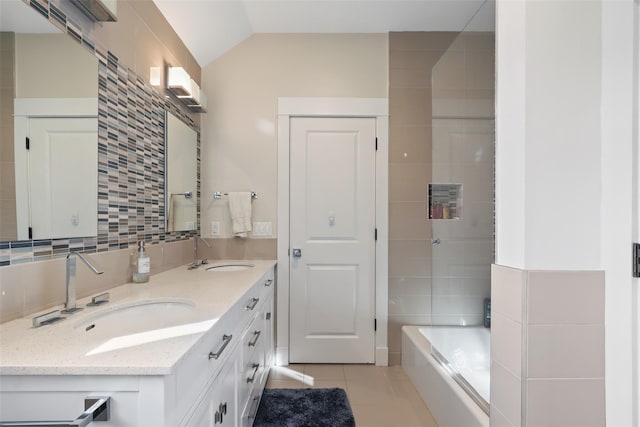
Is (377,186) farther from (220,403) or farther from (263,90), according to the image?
(220,403)

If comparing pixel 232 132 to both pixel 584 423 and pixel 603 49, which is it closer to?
pixel 603 49

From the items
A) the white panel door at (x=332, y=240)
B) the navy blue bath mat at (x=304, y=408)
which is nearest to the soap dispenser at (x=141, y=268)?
the navy blue bath mat at (x=304, y=408)

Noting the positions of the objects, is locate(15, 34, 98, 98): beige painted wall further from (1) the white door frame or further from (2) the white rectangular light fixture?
(1) the white door frame

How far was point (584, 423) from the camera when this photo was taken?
39.4 inches

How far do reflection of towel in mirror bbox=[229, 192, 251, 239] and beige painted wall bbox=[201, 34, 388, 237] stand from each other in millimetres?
88

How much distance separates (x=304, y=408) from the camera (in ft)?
6.29

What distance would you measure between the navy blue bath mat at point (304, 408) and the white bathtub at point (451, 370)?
512 millimetres

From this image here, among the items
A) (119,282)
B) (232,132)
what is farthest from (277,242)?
(119,282)

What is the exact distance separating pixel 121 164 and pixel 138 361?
1.12m

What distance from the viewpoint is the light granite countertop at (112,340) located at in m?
0.68

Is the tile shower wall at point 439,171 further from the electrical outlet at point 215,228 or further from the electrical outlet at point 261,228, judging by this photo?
the electrical outlet at point 215,228

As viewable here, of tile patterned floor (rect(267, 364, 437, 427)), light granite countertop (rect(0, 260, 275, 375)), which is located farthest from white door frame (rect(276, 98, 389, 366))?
light granite countertop (rect(0, 260, 275, 375))

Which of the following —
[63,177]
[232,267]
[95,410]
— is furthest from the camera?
[232,267]

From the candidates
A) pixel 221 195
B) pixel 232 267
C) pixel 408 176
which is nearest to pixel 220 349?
pixel 232 267
